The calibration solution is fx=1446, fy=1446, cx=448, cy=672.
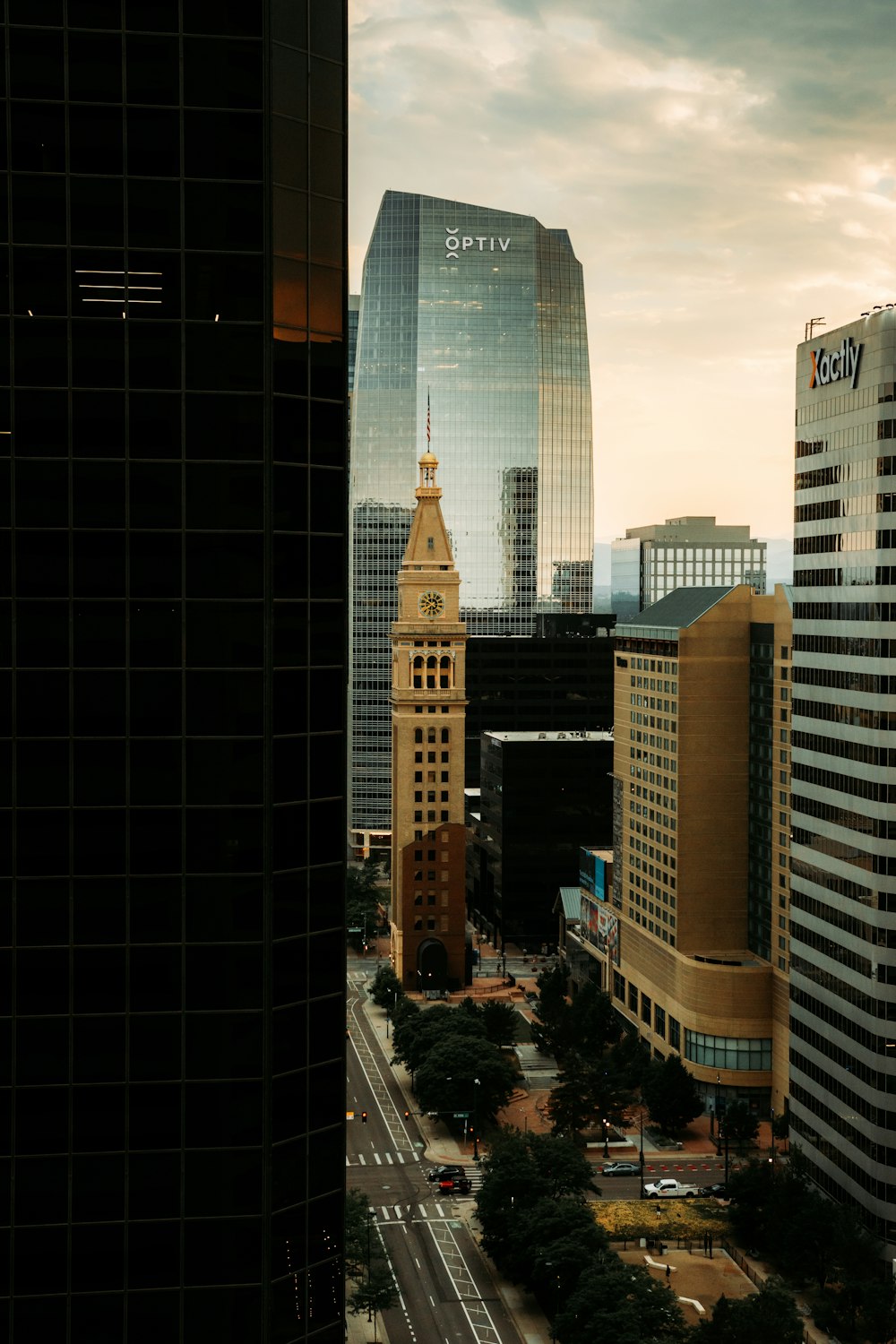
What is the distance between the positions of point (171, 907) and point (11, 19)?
30766mm

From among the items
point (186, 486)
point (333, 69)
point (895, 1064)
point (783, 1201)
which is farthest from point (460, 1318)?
point (333, 69)

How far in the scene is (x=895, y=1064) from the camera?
109688mm

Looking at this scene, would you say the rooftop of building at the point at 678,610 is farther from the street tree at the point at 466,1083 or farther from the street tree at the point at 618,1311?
the street tree at the point at 618,1311

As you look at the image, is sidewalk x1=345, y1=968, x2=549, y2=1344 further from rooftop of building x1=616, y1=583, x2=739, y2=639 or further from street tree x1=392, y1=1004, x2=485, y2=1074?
rooftop of building x1=616, y1=583, x2=739, y2=639

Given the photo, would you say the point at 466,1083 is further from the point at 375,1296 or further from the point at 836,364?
the point at 836,364

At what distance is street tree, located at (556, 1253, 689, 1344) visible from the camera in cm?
9319

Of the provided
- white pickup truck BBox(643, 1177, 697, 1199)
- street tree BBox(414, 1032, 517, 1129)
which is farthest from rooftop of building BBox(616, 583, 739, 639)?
white pickup truck BBox(643, 1177, 697, 1199)

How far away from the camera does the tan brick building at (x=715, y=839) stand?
150500mm

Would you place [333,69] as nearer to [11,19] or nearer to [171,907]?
[11,19]

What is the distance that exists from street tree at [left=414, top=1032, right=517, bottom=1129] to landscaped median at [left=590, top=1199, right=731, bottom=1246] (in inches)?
869

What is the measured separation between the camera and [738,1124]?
13775cm

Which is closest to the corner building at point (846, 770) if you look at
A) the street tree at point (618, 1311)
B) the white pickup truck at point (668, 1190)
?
the white pickup truck at point (668, 1190)

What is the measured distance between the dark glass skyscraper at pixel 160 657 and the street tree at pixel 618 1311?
1902 inches

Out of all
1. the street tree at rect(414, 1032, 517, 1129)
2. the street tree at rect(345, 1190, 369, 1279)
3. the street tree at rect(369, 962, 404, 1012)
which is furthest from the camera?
the street tree at rect(369, 962, 404, 1012)
